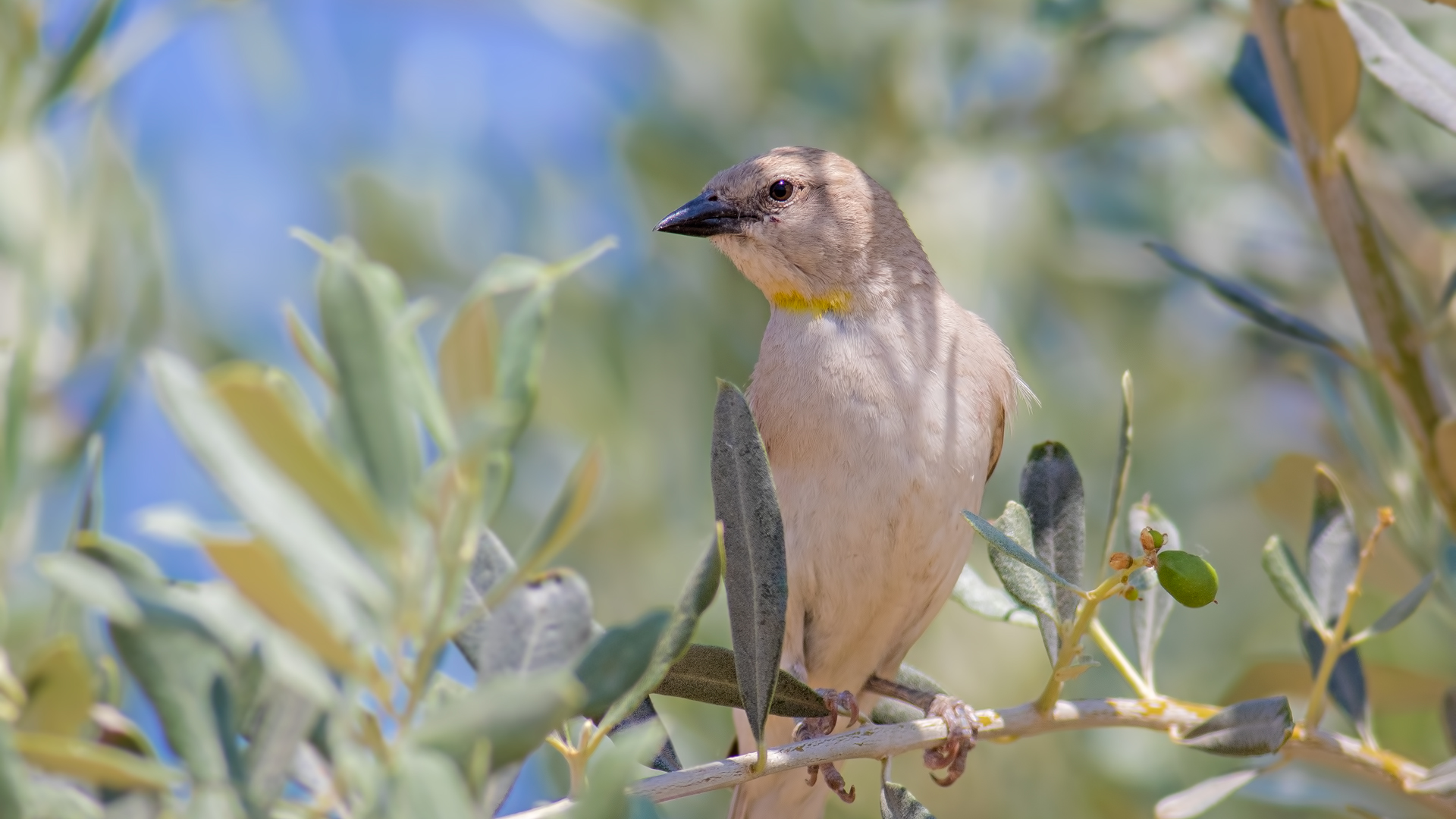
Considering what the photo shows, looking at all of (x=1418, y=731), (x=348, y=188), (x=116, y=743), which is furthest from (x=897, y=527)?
(x=348, y=188)

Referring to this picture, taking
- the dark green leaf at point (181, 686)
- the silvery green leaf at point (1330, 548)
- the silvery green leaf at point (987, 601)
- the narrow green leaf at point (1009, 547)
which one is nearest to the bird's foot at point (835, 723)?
the silvery green leaf at point (987, 601)

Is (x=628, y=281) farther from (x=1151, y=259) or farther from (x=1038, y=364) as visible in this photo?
(x=1151, y=259)

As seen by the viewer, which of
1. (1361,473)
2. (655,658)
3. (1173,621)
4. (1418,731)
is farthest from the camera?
(1173,621)

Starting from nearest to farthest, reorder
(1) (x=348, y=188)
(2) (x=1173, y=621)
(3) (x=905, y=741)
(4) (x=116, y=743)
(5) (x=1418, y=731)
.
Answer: (4) (x=116, y=743)
(3) (x=905, y=741)
(5) (x=1418, y=731)
(2) (x=1173, y=621)
(1) (x=348, y=188)

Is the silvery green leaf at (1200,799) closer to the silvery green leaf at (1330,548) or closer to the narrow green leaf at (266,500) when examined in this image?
the silvery green leaf at (1330,548)

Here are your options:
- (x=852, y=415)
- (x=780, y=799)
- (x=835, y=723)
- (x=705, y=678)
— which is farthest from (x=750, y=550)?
(x=780, y=799)

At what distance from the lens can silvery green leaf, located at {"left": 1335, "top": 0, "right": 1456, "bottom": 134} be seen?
234 cm

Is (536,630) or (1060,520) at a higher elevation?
(1060,520)

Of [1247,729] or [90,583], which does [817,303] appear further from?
[90,583]

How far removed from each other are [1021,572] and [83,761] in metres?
1.32

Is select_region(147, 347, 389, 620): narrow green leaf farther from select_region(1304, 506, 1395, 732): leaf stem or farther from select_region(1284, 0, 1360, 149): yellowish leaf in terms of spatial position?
select_region(1284, 0, 1360, 149): yellowish leaf

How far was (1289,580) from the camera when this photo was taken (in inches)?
86.9

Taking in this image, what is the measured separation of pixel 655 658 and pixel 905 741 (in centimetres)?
70

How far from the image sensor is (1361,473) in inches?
133
